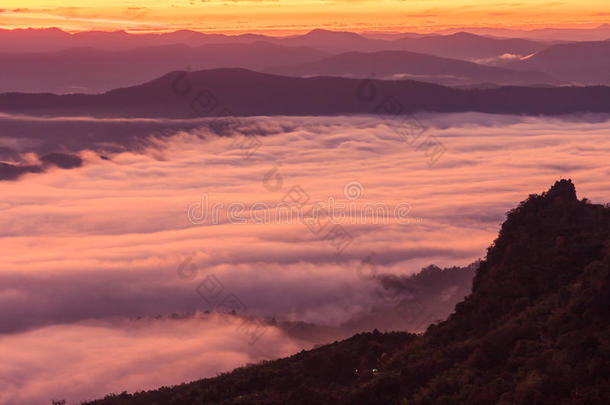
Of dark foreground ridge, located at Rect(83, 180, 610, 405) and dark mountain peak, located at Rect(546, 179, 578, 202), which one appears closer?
dark foreground ridge, located at Rect(83, 180, 610, 405)

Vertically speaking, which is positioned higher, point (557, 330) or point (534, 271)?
point (534, 271)

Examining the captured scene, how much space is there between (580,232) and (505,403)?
24.5m

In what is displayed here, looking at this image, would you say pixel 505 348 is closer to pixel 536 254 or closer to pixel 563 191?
pixel 536 254

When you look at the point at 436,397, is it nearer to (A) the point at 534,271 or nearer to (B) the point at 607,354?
(B) the point at 607,354

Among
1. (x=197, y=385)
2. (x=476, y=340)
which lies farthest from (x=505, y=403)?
(x=197, y=385)

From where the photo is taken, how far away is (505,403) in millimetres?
30641

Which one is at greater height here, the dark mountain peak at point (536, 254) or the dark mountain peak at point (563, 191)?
the dark mountain peak at point (563, 191)

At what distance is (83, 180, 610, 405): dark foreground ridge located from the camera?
109 feet

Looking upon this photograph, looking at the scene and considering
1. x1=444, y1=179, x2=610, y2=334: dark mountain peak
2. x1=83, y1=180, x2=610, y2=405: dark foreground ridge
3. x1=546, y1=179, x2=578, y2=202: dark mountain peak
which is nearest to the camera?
x1=83, y1=180, x2=610, y2=405: dark foreground ridge

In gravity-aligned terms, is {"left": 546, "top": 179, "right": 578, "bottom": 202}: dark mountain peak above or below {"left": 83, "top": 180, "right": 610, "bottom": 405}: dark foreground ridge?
above

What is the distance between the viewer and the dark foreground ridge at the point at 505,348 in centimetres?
3325

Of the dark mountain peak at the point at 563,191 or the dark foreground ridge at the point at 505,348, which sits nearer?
the dark foreground ridge at the point at 505,348

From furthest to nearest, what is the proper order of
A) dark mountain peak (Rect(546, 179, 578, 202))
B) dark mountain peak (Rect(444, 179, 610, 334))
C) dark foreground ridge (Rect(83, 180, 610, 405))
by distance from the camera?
dark mountain peak (Rect(546, 179, 578, 202)) → dark mountain peak (Rect(444, 179, 610, 334)) → dark foreground ridge (Rect(83, 180, 610, 405))

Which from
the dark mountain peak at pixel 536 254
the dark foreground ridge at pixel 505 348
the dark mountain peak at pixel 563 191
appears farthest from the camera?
the dark mountain peak at pixel 563 191
